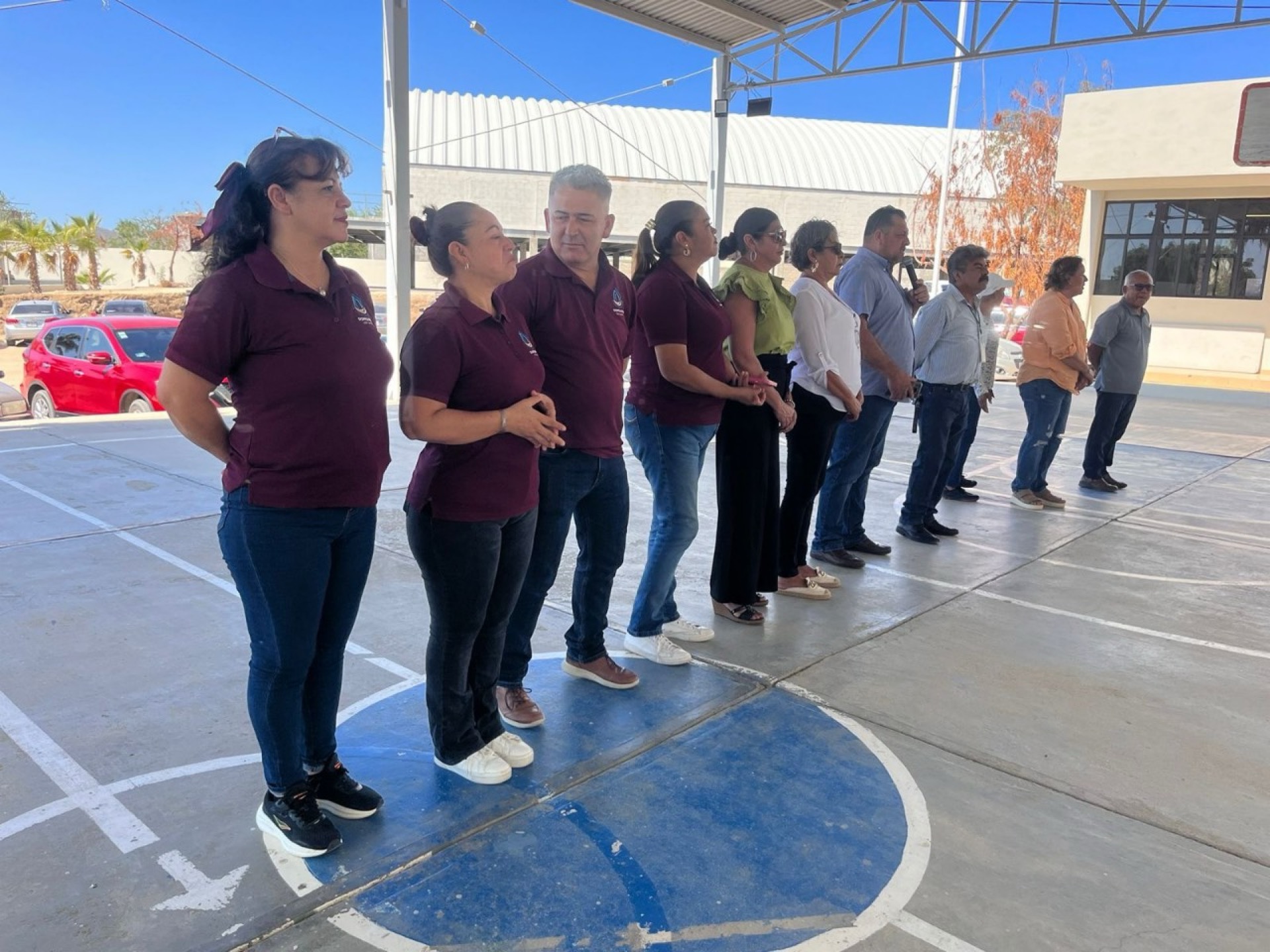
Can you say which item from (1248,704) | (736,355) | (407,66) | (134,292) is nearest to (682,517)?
(736,355)

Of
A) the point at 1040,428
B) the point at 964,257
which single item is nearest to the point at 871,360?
the point at 964,257

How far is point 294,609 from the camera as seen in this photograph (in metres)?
2.30

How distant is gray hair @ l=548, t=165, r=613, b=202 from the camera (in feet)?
9.90

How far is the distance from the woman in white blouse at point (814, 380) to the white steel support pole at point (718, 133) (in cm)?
804

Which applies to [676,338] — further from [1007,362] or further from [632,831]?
[1007,362]

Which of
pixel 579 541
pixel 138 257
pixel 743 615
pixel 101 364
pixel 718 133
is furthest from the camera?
pixel 138 257

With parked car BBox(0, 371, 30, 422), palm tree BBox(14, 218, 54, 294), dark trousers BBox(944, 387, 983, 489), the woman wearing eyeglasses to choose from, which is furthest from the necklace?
palm tree BBox(14, 218, 54, 294)

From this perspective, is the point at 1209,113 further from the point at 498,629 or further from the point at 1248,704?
the point at 498,629

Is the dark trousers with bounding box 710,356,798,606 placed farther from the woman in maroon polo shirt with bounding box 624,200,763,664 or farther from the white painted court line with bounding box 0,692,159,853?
the white painted court line with bounding box 0,692,159,853

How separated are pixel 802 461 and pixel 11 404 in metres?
11.3

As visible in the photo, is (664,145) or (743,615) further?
(664,145)

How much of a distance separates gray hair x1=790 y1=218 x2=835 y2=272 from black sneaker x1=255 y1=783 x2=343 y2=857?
322cm

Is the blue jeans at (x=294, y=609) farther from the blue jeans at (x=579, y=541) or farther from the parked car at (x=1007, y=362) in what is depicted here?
the parked car at (x=1007, y=362)

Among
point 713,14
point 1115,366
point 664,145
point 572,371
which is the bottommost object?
point 1115,366
